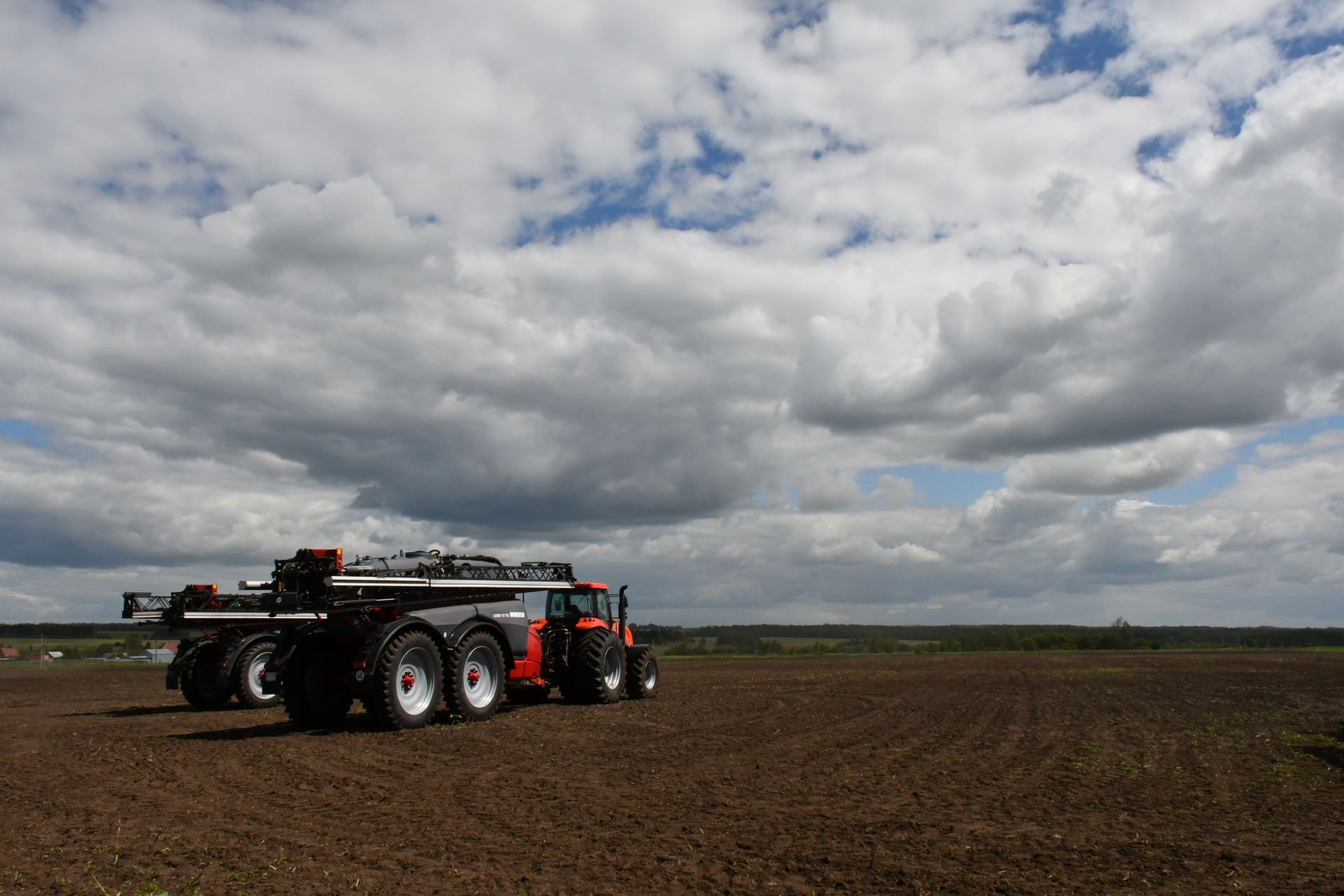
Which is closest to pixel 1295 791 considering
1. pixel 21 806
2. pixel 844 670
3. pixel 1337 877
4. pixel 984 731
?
pixel 1337 877

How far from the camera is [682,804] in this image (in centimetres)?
860

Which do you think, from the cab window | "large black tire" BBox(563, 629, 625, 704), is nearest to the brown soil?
"large black tire" BBox(563, 629, 625, 704)

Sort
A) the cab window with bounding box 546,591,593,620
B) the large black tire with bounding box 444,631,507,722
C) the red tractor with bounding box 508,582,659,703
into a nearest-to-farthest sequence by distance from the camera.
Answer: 1. the large black tire with bounding box 444,631,507,722
2. the red tractor with bounding box 508,582,659,703
3. the cab window with bounding box 546,591,593,620

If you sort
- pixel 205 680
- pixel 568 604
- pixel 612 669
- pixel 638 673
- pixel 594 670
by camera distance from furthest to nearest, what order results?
pixel 638 673, pixel 205 680, pixel 568 604, pixel 612 669, pixel 594 670

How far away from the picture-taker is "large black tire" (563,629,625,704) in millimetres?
17641

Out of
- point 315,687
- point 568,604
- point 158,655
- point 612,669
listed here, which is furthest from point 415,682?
point 158,655

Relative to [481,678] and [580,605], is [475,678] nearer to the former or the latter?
[481,678]

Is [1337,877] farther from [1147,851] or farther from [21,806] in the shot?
[21,806]

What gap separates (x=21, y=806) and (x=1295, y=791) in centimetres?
1213

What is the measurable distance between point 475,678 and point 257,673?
5909 mm

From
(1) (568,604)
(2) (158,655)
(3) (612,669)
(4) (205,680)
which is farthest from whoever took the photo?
(2) (158,655)

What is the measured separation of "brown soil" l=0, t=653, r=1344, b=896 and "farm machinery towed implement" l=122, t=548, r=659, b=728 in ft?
2.26

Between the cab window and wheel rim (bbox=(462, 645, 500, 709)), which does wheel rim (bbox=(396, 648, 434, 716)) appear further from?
the cab window

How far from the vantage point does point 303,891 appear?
593cm
